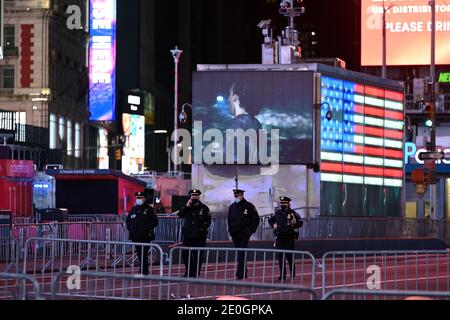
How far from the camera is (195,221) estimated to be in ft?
75.0

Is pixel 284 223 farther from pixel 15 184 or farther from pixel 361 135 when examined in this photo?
pixel 15 184

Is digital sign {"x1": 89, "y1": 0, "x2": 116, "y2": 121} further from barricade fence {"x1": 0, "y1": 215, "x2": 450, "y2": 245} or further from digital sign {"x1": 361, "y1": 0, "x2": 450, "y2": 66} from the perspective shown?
barricade fence {"x1": 0, "y1": 215, "x2": 450, "y2": 245}

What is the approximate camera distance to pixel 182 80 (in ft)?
415

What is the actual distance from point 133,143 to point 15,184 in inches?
2392

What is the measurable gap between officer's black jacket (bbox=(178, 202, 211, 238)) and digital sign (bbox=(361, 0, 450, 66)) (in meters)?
54.7

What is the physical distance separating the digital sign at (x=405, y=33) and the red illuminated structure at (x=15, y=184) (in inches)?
1529

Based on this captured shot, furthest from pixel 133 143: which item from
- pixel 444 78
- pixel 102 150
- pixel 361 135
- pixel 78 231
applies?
pixel 78 231

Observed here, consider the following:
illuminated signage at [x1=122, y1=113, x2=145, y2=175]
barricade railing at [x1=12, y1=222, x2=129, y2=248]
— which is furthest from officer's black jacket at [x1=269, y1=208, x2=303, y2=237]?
illuminated signage at [x1=122, y1=113, x2=145, y2=175]

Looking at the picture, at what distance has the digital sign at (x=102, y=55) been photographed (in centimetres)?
8612

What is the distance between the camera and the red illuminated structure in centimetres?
4081

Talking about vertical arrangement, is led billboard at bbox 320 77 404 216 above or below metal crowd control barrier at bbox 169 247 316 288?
above

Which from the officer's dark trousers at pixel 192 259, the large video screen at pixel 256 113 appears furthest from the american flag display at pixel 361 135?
the officer's dark trousers at pixel 192 259

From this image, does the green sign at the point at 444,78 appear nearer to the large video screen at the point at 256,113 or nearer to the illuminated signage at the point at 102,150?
the illuminated signage at the point at 102,150
